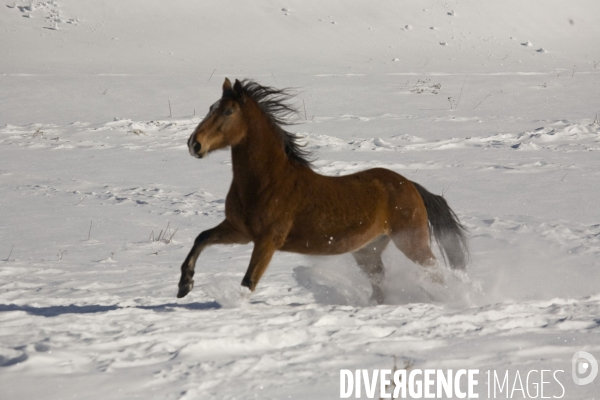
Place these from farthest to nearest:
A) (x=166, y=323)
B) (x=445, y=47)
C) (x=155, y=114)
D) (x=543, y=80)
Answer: (x=445, y=47) < (x=543, y=80) < (x=155, y=114) < (x=166, y=323)

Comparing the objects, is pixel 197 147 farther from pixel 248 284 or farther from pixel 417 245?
pixel 417 245

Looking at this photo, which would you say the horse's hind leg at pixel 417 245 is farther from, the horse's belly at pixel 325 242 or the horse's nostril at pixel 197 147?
the horse's nostril at pixel 197 147

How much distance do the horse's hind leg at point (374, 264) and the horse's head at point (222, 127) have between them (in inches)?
51.5

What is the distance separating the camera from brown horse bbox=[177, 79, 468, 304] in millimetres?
4387

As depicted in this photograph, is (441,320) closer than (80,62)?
Yes

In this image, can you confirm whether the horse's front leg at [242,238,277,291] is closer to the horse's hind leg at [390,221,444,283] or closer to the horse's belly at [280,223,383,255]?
the horse's belly at [280,223,383,255]

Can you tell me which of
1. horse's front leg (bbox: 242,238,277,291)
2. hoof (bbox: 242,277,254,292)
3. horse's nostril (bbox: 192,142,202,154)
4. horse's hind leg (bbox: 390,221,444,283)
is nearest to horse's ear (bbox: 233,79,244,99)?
horse's nostril (bbox: 192,142,202,154)

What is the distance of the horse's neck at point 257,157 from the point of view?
14.7ft

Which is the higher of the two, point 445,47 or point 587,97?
point 445,47

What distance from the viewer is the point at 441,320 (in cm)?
411

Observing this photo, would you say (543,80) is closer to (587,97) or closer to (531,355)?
(587,97)

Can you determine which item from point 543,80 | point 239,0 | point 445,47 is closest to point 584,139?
point 543,80

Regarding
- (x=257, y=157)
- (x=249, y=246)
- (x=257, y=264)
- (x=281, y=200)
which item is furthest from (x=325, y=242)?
(x=249, y=246)

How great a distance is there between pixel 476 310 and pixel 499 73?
14071 millimetres
